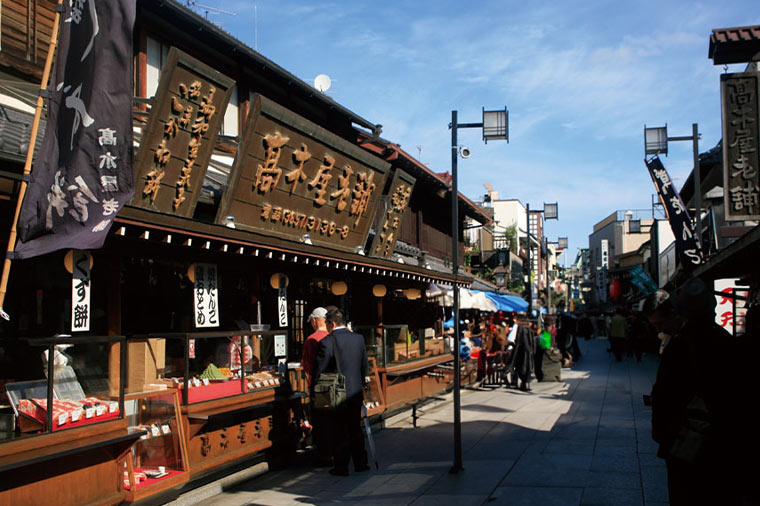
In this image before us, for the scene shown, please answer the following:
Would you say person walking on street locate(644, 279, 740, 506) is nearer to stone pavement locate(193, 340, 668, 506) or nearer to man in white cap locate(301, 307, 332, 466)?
stone pavement locate(193, 340, 668, 506)

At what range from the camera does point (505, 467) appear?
8.67m

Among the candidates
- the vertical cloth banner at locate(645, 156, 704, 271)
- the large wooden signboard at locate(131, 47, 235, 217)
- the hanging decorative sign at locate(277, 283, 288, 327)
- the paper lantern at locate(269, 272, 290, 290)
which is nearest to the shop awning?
the vertical cloth banner at locate(645, 156, 704, 271)

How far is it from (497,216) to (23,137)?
61.2 metres

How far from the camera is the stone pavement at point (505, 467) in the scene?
7.37 meters

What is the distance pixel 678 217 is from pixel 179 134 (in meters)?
14.9

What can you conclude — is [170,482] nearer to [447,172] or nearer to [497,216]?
[447,172]

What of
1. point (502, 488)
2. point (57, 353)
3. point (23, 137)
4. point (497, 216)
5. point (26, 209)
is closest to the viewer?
point (26, 209)

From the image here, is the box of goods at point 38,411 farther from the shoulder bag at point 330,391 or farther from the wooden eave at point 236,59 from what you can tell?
the wooden eave at point 236,59

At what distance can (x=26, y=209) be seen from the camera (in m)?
5.54

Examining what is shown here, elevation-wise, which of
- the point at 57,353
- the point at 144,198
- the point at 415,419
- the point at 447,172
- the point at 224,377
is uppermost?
the point at 447,172

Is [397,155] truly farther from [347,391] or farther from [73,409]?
[73,409]

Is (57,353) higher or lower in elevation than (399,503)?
higher

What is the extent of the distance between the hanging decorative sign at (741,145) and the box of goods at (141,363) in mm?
9027

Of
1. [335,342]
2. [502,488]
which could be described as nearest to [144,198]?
[335,342]
